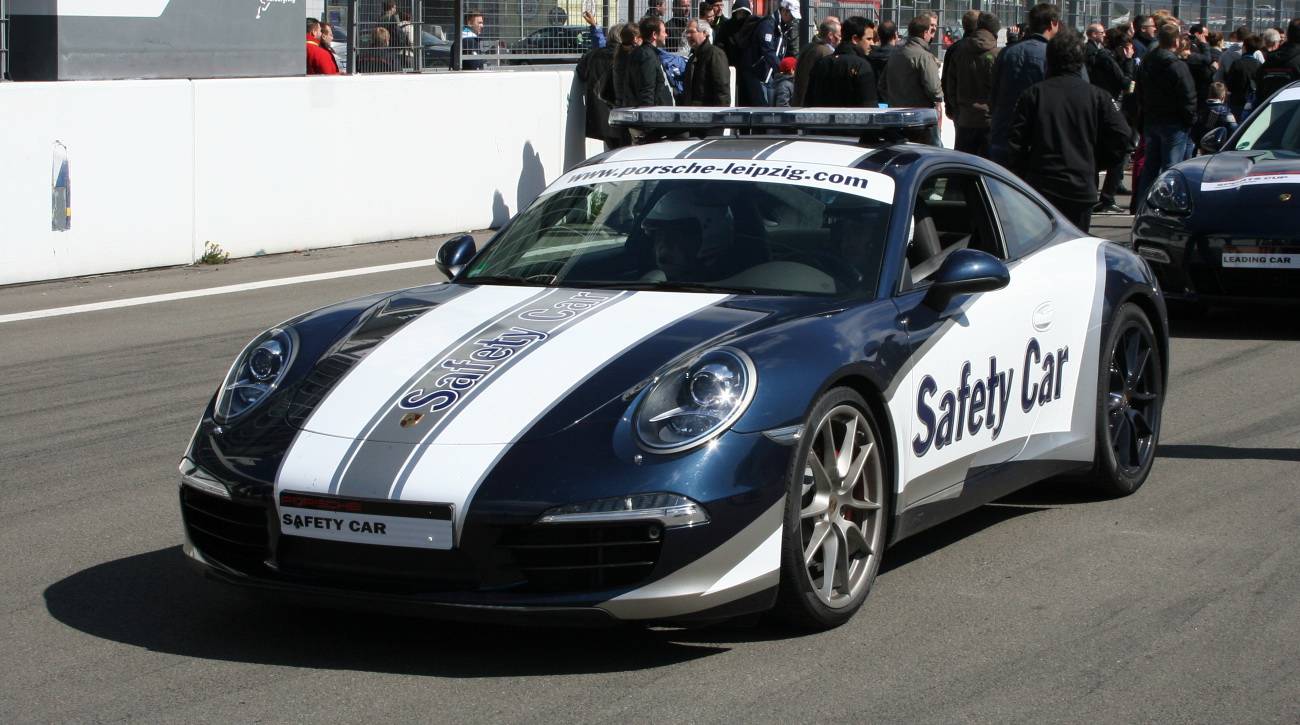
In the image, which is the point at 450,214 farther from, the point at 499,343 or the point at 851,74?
the point at 499,343

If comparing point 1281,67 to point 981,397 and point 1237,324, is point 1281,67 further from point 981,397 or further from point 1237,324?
point 981,397

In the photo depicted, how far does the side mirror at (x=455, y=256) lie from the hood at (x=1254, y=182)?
19.0ft

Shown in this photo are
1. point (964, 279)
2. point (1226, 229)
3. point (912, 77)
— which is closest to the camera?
point (964, 279)

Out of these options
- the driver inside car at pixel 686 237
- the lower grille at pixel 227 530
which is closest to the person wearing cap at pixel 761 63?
the driver inside car at pixel 686 237

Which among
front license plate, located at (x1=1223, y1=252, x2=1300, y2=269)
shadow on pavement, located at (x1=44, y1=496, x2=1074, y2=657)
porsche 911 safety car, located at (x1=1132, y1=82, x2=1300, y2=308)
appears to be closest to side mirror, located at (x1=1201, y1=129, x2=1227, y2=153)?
porsche 911 safety car, located at (x1=1132, y1=82, x2=1300, y2=308)

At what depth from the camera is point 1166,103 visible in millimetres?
14203

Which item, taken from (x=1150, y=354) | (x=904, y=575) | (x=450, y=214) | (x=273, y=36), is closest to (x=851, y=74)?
(x=450, y=214)

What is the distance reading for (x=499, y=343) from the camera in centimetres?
451

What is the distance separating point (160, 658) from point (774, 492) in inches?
65.9

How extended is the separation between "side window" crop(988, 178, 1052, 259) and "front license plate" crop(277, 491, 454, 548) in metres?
2.54

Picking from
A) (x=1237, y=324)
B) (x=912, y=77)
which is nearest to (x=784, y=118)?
(x=1237, y=324)

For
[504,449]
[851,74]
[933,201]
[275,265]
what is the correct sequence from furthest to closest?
[851,74] → [275,265] → [933,201] → [504,449]

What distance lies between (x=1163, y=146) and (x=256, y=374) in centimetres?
1136

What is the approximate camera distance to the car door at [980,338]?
4.75 m
